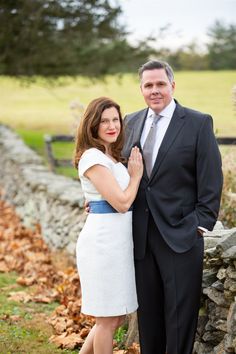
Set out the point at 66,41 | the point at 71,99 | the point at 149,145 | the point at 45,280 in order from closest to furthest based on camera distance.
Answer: the point at 149,145
the point at 45,280
the point at 66,41
the point at 71,99

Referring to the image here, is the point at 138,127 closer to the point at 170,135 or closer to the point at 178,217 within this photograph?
the point at 170,135

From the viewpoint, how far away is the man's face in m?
4.23

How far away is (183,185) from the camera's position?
4.23 metres

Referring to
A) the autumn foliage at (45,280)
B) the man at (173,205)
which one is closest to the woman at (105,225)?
the man at (173,205)

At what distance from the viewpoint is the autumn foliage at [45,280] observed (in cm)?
566

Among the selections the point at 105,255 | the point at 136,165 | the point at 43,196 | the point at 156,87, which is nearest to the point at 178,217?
the point at 136,165

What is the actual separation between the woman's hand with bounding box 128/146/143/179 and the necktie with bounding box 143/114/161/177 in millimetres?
64

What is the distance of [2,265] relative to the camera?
820 cm

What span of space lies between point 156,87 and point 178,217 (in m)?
0.91

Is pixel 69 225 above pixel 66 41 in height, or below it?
below

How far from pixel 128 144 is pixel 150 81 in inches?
20.6

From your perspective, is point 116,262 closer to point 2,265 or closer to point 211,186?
point 211,186

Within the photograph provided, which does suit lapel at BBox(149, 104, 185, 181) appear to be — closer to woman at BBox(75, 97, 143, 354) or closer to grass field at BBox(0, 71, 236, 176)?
woman at BBox(75, 97, 143, 354)

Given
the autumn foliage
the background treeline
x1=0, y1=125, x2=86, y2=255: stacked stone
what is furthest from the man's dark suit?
the background treeline
